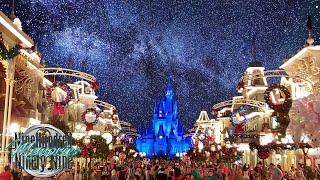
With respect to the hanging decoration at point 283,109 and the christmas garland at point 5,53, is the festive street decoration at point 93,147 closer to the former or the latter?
the hanging decoration at point 283,109

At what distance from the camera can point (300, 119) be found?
20.1m

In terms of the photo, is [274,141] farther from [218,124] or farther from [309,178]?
[218,124]

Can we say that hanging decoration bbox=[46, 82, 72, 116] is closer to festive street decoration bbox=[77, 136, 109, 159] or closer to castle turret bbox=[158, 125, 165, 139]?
festive street decoration bbox=[77, 136, 109, 159]

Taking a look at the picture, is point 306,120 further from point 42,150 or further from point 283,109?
point 42,150

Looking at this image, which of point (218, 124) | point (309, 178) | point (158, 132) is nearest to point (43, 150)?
point (309, 178)

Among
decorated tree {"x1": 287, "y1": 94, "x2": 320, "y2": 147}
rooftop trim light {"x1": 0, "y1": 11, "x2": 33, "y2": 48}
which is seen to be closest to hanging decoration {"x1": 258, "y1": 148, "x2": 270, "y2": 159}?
decorated tree {"x1": 287, "y1": 94, "x2": 320, "y2": 147}

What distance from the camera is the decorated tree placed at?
1858 cm

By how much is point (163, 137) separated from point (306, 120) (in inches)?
5949

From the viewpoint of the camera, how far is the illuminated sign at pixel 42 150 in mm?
8875

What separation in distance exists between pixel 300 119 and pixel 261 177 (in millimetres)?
7934

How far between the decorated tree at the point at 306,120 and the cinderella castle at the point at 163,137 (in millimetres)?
137186

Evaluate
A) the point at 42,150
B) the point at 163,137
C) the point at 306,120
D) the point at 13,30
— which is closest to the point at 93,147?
the point at 13,30

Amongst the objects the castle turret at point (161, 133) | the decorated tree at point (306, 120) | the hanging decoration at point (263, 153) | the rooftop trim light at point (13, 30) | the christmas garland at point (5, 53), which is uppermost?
the rooftop trim light at point (13, 30)

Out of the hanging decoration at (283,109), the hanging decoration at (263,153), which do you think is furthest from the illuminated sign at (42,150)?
the hanging decoration at (263,153)
